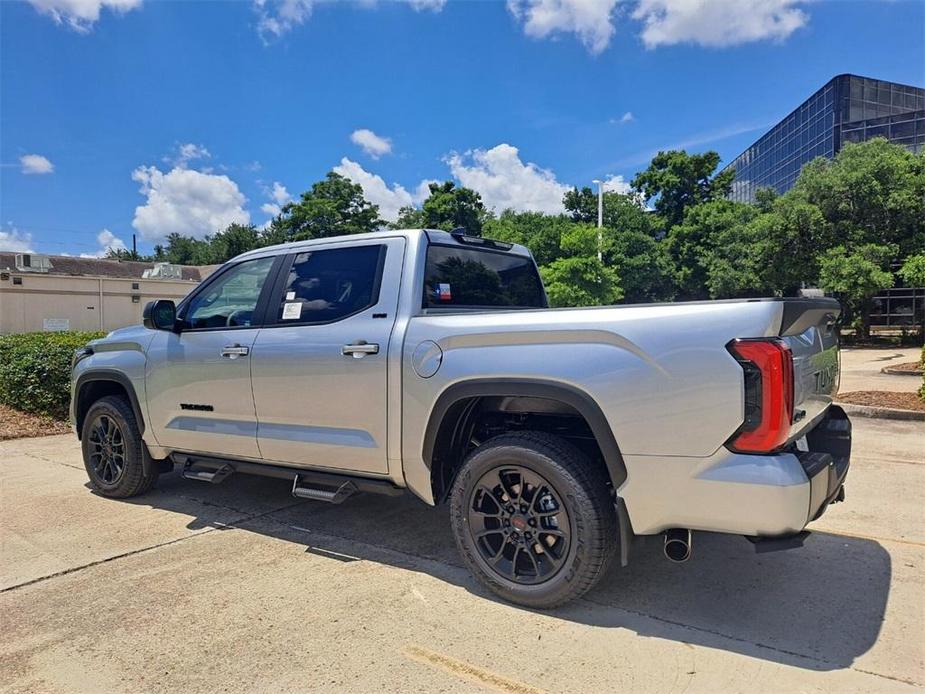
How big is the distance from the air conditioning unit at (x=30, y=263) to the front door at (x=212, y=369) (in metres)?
35.5

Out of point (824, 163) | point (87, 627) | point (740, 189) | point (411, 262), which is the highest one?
point (740, 189)

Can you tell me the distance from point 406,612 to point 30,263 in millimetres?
38602

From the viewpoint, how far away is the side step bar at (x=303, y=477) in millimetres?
3768

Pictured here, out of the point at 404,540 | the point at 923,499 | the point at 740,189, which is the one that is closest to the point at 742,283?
the point at 923,499

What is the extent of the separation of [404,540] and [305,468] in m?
0.84

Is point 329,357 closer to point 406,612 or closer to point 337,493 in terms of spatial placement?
point 337,493

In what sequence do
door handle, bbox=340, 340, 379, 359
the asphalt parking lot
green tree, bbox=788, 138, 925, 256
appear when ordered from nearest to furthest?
the asphalt parking lot
door handle, bbox=340, 340, 379, 359
green tree, bbox=788, 138, 925, 256

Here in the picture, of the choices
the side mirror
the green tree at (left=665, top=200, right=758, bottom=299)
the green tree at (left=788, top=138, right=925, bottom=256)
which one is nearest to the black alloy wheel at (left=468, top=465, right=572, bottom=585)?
the side mirror

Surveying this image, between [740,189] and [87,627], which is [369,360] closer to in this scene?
[87,627]

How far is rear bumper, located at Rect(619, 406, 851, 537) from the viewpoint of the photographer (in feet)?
8.41

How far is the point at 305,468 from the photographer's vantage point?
4.08 meters

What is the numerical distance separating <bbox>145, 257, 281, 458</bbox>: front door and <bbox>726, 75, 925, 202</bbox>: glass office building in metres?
39.9

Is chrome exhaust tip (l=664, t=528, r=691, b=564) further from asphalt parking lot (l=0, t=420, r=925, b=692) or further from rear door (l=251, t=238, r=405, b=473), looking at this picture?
rear door (l=251, t=238, r=405, b=473)

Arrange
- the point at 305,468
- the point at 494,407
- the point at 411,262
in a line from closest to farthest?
the point at 494,407 → the point at 411,262 → the point at 305,468
